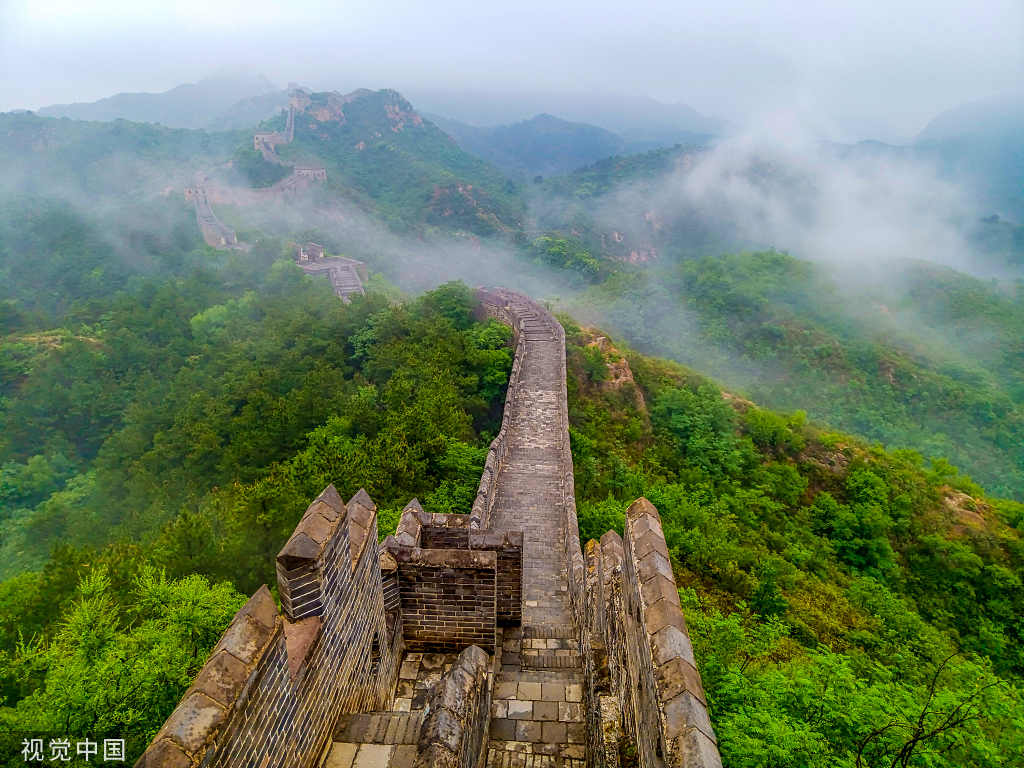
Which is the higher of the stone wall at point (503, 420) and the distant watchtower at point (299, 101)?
the distant watchtower at point (299, 101)

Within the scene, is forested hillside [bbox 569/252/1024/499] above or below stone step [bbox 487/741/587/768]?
below

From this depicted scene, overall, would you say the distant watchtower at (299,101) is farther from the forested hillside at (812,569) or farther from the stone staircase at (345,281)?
the forested hillside at (812,569)

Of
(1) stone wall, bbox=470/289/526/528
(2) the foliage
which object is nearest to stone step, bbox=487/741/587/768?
(1) stone wall, bbox=470/289/526/528

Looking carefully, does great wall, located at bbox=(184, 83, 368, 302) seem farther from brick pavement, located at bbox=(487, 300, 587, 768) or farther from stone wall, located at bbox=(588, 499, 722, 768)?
stone wall, located at bbox=(588, 499, 722, 768)

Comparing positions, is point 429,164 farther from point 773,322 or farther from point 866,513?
point 866,513

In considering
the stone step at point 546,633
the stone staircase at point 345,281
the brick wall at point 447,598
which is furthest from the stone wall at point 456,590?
the stone staircase at point 345,281

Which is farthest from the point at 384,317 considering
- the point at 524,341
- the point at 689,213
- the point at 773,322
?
the point at 689,213

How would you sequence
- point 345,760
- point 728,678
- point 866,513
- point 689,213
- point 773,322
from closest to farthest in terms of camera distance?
1. point 345,760
2. point 728,678
3. point 866,513
4. point 773,322
5. point 689,213
